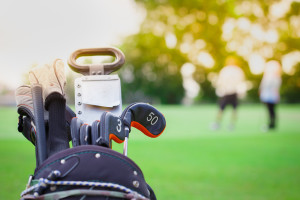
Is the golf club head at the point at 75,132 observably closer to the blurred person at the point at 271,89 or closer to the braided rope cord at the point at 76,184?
the braided rope cord at the point at 76,184

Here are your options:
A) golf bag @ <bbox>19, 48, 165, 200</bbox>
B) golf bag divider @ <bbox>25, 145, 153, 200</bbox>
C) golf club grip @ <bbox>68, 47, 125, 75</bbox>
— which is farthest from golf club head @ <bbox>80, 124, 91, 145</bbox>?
golf club grip @ <bbox>68, 47, 125, 75</bbox>

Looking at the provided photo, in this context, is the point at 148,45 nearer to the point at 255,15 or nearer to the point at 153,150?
the point at 255,15

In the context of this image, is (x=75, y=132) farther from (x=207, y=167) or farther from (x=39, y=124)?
(x=207, y=167)

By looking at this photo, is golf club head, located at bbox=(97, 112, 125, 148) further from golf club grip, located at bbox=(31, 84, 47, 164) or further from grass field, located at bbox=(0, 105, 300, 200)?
grass field, located at bbox=(0, 105, 300, 200)

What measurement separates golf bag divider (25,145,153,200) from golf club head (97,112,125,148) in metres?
0.06

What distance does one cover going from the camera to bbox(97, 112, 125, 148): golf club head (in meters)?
1.26

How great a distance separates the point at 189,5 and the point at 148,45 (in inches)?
224

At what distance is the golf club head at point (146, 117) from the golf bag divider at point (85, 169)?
0.27m

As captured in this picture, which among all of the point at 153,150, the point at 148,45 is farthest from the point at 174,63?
the point at 153,150

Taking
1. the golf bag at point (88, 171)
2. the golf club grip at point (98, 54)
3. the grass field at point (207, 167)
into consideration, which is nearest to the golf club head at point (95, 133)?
the golf bag at point (88, 171)

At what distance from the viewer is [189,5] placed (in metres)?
33.5

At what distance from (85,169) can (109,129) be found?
0.56 ft

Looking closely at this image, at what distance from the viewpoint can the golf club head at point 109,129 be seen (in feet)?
4.12

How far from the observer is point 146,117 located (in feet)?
4.93
